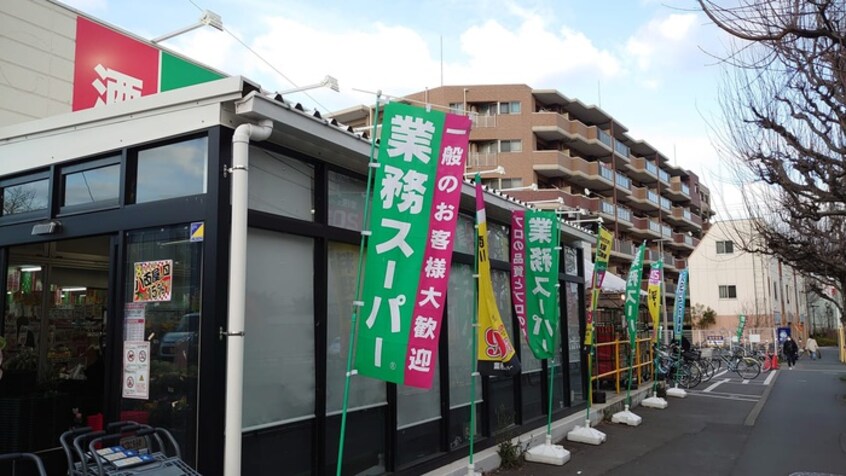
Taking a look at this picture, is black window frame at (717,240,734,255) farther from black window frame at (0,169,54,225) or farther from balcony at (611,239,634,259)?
black window frame at (0,169,54,225)

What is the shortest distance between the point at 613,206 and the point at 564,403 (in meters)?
39.8

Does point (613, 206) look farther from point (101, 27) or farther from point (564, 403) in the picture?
point (101, 27)

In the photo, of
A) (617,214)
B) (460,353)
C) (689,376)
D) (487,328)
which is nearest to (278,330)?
(487,328)

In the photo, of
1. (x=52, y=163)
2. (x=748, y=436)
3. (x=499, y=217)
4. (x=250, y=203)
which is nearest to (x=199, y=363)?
(x=250, y=203)

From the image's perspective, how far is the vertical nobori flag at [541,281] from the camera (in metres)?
7.91

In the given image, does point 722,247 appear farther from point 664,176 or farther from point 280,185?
point 280,185

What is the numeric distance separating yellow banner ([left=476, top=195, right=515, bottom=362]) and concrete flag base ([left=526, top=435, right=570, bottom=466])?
7.59ft

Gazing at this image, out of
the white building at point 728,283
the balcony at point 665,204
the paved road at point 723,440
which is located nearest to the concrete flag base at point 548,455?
the paved road at point 723,440

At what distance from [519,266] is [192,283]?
4564 mm

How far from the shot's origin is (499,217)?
915 centimetres

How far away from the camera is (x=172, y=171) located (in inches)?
194

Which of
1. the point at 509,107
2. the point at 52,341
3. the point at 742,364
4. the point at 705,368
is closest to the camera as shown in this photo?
the point at 52,341

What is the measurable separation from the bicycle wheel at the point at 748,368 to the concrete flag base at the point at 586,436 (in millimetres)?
15010

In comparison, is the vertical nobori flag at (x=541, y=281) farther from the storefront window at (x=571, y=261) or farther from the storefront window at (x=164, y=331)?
the storefront window at (x=164, y=331)
